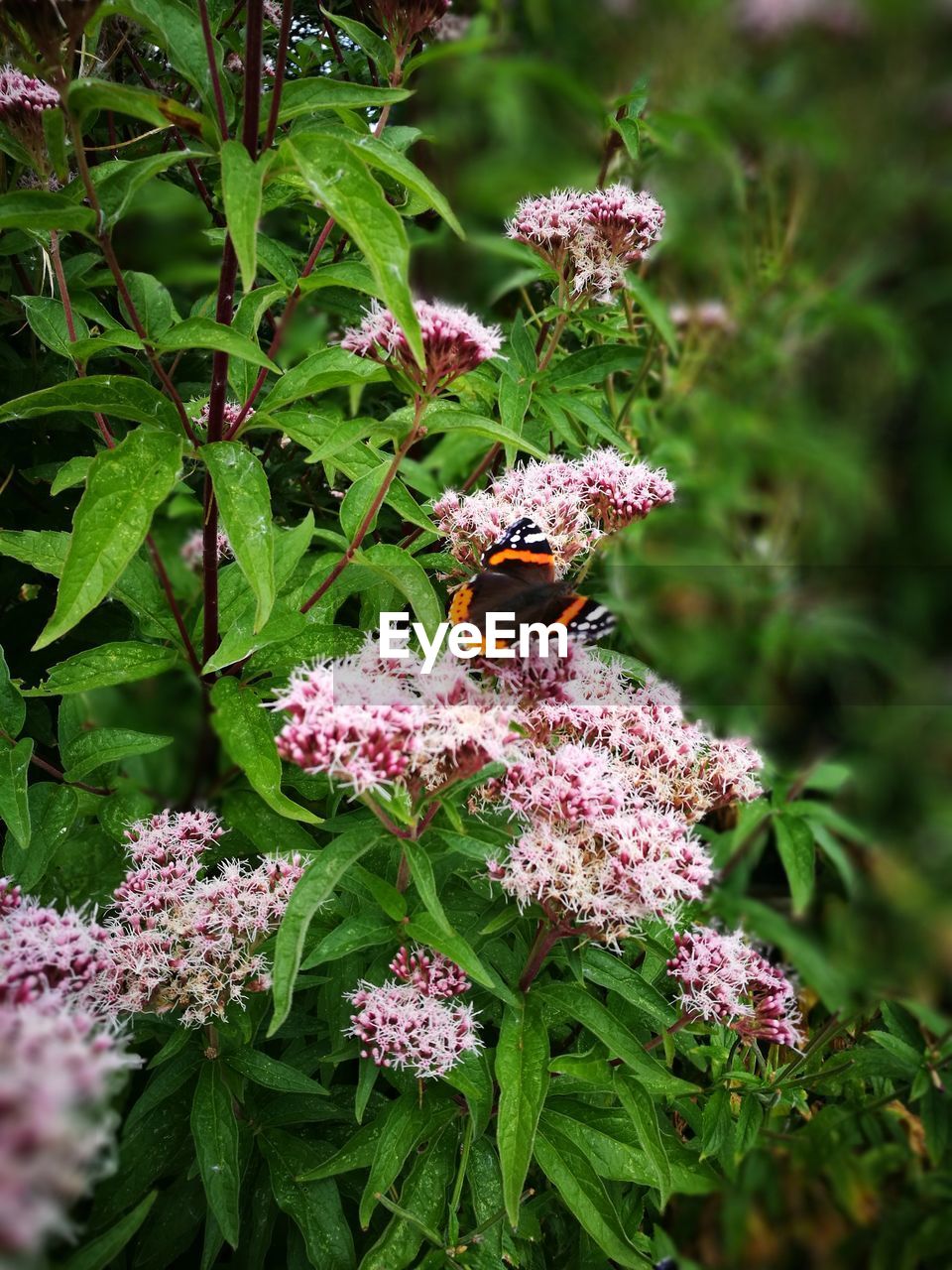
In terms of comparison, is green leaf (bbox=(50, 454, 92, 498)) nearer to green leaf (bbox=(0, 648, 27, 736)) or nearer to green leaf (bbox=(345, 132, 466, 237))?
green leaf (bbox=(0, 648, 27, 736))

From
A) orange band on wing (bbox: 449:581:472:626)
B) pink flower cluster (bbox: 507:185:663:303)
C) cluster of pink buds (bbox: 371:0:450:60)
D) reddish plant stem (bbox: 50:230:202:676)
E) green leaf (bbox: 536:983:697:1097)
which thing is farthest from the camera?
pink flower cluster (bbox: 507:185:663:303)

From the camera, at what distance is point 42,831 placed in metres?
1.19

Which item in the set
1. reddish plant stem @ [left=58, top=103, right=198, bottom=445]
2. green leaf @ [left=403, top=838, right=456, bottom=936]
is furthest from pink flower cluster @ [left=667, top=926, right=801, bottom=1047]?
reddish plant stem @ [left=58, top=103, right=198, bottom=445]

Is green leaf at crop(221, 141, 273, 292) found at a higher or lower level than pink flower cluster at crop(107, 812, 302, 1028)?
higher

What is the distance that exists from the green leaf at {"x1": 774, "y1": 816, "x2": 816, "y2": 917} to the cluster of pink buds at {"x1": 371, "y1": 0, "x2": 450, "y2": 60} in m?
1.20

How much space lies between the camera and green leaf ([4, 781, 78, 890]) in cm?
115

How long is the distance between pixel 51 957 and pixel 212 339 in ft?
2.01

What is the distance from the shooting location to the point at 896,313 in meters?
0.33

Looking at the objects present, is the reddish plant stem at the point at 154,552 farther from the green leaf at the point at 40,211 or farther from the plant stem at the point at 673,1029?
the plant stem at the point at 673,1029

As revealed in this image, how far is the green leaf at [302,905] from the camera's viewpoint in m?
0.75

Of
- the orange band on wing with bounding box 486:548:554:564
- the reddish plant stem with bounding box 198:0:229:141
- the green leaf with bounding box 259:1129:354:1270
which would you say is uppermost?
the reddish plant stem with bounding box 198:0:229:141

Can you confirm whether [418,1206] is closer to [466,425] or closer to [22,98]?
[466,425]

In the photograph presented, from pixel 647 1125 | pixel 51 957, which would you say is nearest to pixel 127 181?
pixel 51 957

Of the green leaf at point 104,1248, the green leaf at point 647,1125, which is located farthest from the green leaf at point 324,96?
the green leaf at point 647,1125
